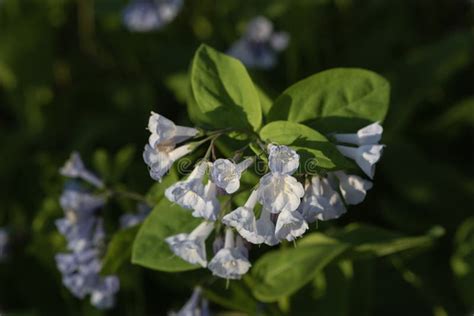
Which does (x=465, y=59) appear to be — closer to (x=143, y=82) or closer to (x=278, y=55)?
(x=278, y=55)

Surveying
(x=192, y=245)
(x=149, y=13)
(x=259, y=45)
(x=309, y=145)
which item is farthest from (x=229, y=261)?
(x=149, y=13)

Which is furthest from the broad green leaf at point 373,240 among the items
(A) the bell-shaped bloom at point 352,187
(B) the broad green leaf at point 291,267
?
(A) the bell-shaped bloom at point 352,187

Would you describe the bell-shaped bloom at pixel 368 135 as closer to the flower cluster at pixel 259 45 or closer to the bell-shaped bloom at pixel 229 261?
the bell-shaped bloom at pixel 229 261

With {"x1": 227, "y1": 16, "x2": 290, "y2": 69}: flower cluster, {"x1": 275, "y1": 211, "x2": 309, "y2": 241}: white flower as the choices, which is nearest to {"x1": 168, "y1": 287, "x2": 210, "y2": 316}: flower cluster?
{"x1": 275, "y1": 211, "x2": 309, "y2": 241}: white flower

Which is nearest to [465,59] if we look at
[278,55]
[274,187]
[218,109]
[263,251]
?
[278,55]

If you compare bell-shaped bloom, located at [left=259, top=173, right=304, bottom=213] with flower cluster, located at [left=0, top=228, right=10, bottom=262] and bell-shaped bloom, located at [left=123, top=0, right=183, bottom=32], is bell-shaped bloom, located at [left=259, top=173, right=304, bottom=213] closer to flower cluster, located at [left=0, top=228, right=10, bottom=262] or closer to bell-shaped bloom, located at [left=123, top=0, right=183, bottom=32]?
flower cluster, located at [left=0, top=228, right=10, bottom=262]

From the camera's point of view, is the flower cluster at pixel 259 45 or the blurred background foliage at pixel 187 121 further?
the flower cluster at pixel 259 45

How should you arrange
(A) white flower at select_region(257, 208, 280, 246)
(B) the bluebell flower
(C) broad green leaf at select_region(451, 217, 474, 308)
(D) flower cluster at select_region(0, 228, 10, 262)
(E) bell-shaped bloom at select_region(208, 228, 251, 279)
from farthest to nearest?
(D) flower cluster at select_region(0, 228, 10, 262) → (C) broad green leaf at select_region(451, 217, 474, 308) → (B) the bluebell flower → (E) bell-shaped bloom at select_region(208, 228, 251, 279) → (A) white flower at select_region(257, 208, 280, 246)

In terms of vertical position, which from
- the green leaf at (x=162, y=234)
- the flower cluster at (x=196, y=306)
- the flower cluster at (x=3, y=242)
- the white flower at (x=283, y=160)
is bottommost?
the flower cluster at (x=3, y=242)
